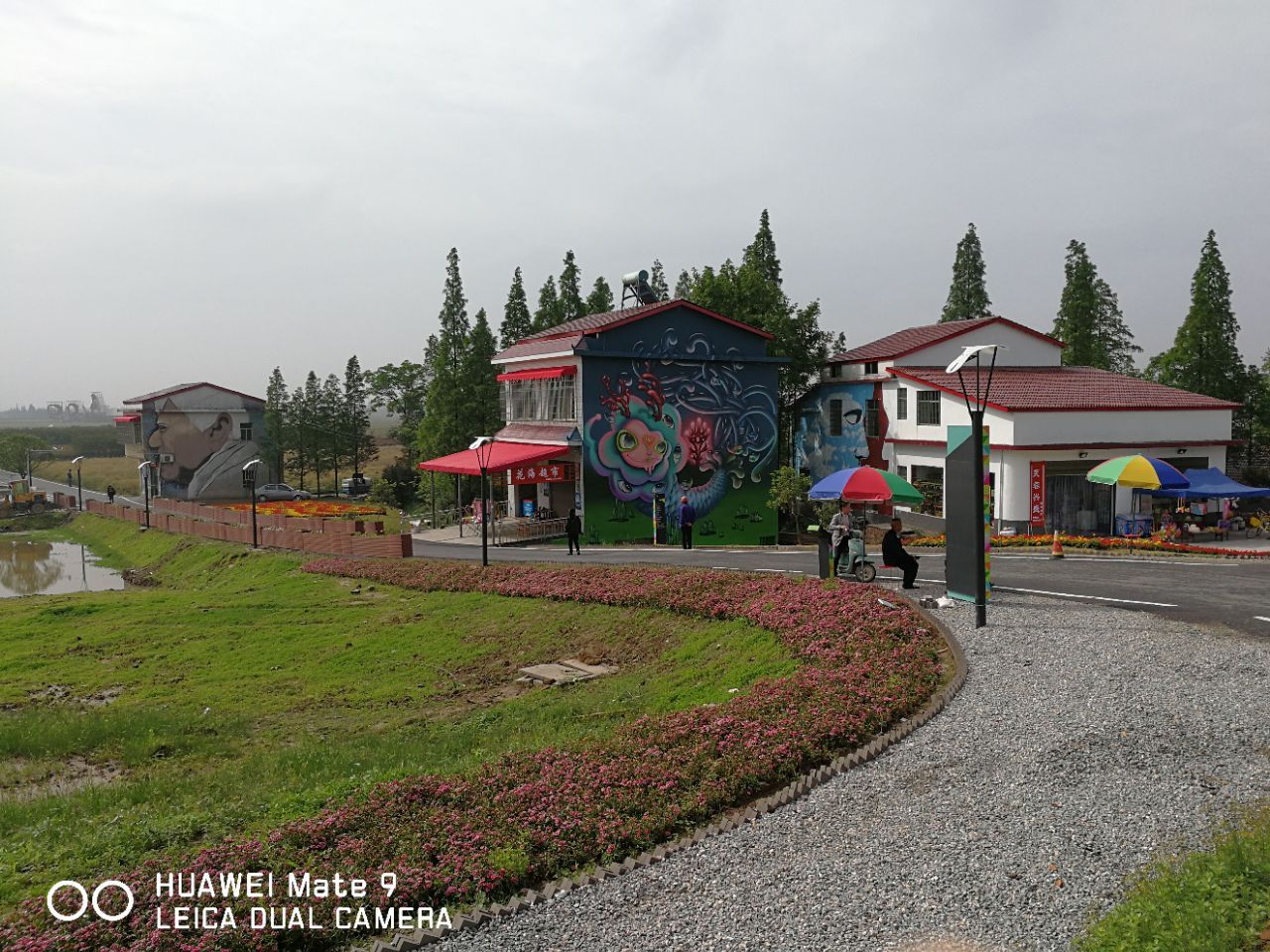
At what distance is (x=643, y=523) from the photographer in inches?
1383

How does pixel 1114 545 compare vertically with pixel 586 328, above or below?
below

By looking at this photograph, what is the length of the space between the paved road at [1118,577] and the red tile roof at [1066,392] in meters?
11.0

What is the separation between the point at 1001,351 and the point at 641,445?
656 inches

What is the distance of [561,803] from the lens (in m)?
8.48

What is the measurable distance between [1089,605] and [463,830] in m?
11.3

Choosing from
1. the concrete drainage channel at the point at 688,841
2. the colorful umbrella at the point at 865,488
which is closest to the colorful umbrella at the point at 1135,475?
A: the colorful umbrella at the point at 865,488

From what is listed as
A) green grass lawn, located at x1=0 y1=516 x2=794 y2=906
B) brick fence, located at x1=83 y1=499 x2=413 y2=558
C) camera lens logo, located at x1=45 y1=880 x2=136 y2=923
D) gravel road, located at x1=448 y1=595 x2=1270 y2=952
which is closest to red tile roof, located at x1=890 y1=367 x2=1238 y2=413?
green grass lawn, located at x1=0 y1=516 x2=794 y2=906

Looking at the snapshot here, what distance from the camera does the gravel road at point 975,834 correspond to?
6.46 metres

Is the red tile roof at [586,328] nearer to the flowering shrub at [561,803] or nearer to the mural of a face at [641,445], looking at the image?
the mural of a face at [641,445]

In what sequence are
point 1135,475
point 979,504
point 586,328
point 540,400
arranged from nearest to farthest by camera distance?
point 979,504
point 1135,475
point 586,328
point 540,400

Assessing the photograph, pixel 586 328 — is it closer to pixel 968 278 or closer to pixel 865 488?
pixel 865 488

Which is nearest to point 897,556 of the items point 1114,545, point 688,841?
point 1114,545

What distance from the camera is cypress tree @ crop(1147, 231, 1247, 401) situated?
44219mm

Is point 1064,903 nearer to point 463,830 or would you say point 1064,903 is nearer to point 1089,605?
point 463,830
